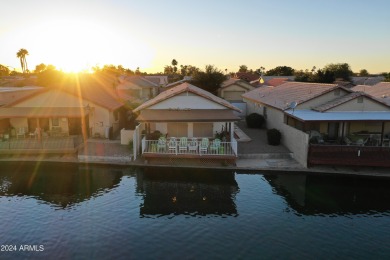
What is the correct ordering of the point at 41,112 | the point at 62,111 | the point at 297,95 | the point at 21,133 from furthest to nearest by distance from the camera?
the point at 297,95
the point at 21,133
the point at 62,111
the point at 41,112

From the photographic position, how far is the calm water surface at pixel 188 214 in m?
12.1

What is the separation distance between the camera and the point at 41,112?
83.8 feet

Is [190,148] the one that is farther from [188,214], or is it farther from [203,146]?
[188,214]

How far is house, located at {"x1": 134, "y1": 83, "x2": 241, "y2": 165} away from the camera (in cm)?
2122

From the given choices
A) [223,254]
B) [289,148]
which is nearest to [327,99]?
[289,148]

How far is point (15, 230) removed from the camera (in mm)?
13352

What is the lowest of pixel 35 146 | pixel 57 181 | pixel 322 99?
pixel 57 181

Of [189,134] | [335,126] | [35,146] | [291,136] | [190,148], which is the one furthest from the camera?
[189,134]

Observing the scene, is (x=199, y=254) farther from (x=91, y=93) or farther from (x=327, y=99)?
(x=91, y=93)

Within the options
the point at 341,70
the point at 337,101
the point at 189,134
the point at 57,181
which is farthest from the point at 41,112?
the point at 341,70

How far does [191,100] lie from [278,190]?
967 centimetres

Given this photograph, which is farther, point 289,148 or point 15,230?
point 289,148

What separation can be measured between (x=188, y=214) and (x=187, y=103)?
427 inches

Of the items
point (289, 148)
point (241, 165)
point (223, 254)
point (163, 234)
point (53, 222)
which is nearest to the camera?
point (223, 254)
